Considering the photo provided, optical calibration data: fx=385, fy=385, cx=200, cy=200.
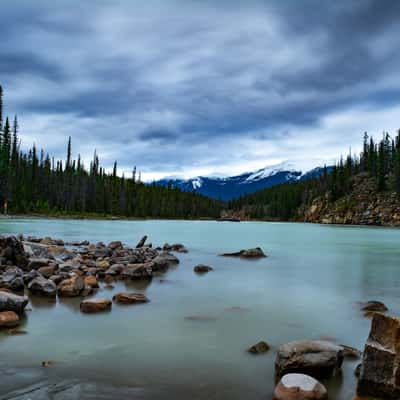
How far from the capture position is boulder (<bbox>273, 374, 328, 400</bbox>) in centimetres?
504

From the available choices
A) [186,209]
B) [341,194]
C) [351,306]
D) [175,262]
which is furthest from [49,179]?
[351,306]

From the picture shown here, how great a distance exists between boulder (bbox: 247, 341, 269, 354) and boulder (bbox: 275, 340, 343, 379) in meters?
0.97

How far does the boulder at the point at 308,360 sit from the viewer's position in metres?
5.90

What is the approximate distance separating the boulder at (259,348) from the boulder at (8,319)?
4.96 m

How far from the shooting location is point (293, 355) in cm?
601

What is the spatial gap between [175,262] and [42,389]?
15100mm

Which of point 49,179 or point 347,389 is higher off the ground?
point 49,179

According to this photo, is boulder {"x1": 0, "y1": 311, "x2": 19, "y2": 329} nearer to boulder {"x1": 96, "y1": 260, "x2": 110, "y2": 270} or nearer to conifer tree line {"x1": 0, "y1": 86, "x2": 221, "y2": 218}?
boulder {"x1": 96, "y1": 260, "x2": 110, "y2": 270}

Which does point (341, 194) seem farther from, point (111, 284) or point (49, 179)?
point (111, 284)

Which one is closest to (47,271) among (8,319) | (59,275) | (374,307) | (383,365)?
(59,275)

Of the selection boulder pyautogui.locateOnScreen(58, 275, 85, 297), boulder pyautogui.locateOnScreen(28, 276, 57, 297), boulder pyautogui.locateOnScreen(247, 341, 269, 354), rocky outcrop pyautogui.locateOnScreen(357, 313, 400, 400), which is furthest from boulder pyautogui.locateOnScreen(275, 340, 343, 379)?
boulder pyautogui.locateOnScreen(28, 276, 57, 297)

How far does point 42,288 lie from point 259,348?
6.84 m

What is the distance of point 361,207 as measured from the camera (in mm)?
104000

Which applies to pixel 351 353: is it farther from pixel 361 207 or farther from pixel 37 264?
pixel 361 207
